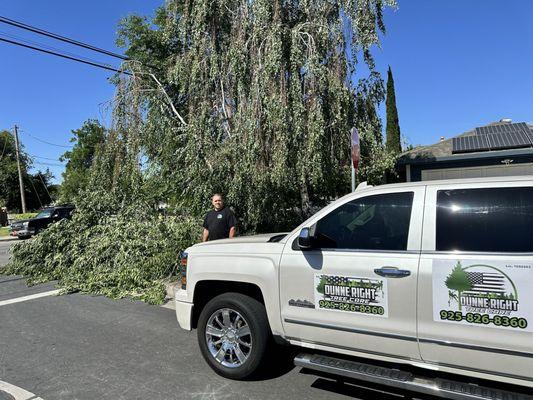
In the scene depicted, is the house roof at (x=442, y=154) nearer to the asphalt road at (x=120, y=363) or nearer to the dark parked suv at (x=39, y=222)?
the asphalt road at (x=120, y=363)

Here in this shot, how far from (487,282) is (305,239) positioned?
4.56ft

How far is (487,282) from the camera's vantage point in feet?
10.0

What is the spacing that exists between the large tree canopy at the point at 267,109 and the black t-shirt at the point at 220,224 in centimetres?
174

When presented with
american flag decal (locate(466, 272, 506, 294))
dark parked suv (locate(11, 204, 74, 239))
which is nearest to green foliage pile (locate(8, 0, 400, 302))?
american flag decal (locate(466, 272, 506, 294))

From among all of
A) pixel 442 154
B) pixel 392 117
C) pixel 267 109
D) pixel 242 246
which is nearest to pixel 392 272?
pixel 242 246

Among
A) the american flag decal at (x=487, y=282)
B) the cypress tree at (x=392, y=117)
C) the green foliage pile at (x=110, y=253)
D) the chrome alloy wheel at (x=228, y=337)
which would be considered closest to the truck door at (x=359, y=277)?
the american flag decal at (x=487, y=282)

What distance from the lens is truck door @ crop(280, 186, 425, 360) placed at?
3.39 meters

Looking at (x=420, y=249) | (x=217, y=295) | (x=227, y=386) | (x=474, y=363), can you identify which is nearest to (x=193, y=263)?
(x=217, y=295)

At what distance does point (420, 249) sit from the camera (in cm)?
338

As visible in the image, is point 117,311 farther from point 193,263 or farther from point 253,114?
point 253,114

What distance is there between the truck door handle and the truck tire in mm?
1227

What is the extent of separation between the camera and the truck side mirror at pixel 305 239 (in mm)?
3760

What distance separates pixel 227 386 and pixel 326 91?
675 centimetres

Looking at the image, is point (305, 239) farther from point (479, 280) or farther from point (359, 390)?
point (359, 390)
